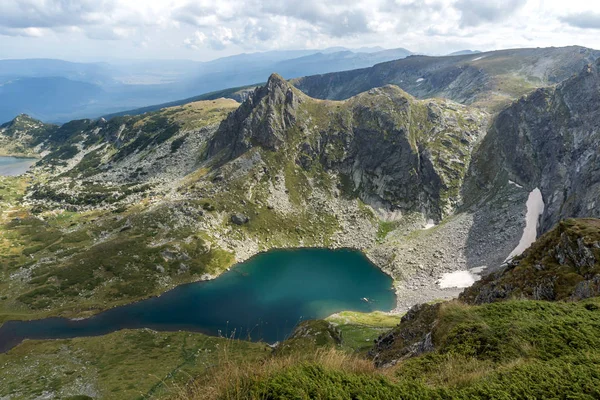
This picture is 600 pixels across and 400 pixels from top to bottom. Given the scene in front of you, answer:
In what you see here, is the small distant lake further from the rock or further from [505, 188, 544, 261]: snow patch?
[505, 188, 544, 261]: snow patch

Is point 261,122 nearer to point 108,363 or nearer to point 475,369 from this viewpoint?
point 108,363

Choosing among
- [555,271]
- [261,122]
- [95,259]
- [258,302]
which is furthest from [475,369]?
[261,122]

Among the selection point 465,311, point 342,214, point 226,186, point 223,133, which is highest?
point 223,133

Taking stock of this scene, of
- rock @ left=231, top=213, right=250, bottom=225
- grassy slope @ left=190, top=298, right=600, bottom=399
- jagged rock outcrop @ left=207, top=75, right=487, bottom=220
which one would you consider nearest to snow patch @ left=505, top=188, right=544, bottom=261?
jagged rock outcrop @ left=207, top=75, right=487, bottom=220

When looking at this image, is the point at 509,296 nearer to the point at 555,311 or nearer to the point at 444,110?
the point at 555,311

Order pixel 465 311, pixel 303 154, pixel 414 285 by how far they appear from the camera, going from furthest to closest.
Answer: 1. pixel 303 154
2. pixel 414 285
3. pixel 465 311

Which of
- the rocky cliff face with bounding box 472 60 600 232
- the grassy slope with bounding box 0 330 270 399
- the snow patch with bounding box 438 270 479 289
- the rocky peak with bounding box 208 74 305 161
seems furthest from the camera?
the rocky peak with bounding box 208 74 305 161

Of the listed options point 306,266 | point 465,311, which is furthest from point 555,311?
point 306,266
